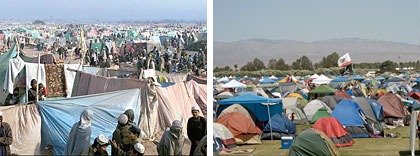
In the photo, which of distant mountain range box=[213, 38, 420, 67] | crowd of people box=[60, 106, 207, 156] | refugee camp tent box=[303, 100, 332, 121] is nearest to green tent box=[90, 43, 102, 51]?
refugee camp tent box=[303, 100, 332, 121]

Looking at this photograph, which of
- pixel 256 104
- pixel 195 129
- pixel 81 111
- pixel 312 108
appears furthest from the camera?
pixel 312 108

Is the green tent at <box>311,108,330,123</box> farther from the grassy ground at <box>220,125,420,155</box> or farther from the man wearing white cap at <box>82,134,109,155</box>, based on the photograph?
the man wearing white cap at <box>82,134,109,155</box>

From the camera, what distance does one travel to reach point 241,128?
8086 mm

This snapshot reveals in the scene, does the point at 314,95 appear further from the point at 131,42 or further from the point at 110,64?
the point at 110,64

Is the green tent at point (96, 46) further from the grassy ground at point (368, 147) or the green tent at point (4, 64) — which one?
the grassy ground at point (368, 147)

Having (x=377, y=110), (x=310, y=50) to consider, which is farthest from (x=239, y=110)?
(x=310, y=50)

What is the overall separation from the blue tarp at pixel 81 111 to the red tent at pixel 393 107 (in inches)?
243

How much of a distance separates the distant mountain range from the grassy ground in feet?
177

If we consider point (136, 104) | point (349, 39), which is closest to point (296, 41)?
point (349, 39)

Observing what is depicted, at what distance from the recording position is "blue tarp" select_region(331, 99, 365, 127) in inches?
331

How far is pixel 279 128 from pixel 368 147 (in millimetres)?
1507

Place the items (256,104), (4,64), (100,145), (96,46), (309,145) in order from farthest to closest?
(96,46) < (256,104) < (309,145) < (4,64) < (100,145)

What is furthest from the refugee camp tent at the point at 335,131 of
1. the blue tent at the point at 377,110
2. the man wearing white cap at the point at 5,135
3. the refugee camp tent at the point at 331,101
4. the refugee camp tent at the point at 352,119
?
the man wearing white cap at the point at 5,135

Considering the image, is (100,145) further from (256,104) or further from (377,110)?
(377,110)
